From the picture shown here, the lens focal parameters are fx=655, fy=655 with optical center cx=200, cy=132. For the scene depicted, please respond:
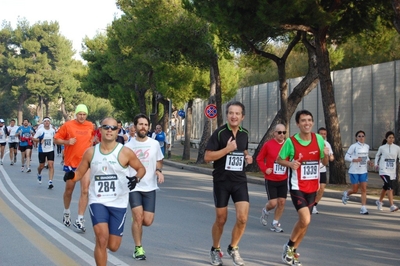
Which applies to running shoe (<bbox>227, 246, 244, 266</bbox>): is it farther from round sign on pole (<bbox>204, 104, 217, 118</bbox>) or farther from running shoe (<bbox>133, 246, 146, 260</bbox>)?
round sign on pole (<bbox>204, 104, 217, 118</bbox>)

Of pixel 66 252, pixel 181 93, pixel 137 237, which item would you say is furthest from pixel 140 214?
pixel 181 93

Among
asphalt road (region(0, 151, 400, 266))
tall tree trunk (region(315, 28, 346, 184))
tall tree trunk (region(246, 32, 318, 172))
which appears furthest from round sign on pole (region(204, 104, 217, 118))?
asphalt road (region(0, 151, 400, 266))

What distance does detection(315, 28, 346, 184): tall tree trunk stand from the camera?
20.0 meters

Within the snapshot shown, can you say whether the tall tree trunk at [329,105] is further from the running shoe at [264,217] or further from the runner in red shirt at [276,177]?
the runner in red shirt at [276,177]

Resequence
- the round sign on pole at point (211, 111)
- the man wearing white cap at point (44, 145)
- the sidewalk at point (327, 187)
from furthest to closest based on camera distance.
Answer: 1. the round sign on pole at point (211, 111)
2. the man wearing white cap at point (44, 145)
3. the sidewalk at point (327, 187)

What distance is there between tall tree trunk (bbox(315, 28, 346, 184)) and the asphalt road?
A: 188 inches

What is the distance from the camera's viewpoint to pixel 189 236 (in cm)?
994

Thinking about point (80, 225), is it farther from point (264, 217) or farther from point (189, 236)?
point (264, 217)

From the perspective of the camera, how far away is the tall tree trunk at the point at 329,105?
20000mm

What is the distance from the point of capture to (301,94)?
77.6 feet

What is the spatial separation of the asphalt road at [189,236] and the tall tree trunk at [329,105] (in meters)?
4.76

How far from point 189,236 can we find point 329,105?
37.0 ft

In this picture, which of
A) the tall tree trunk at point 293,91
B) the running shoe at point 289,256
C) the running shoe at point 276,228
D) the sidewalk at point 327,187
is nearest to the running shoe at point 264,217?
the running shoe at point 276,228

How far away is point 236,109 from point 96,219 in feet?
7.09
